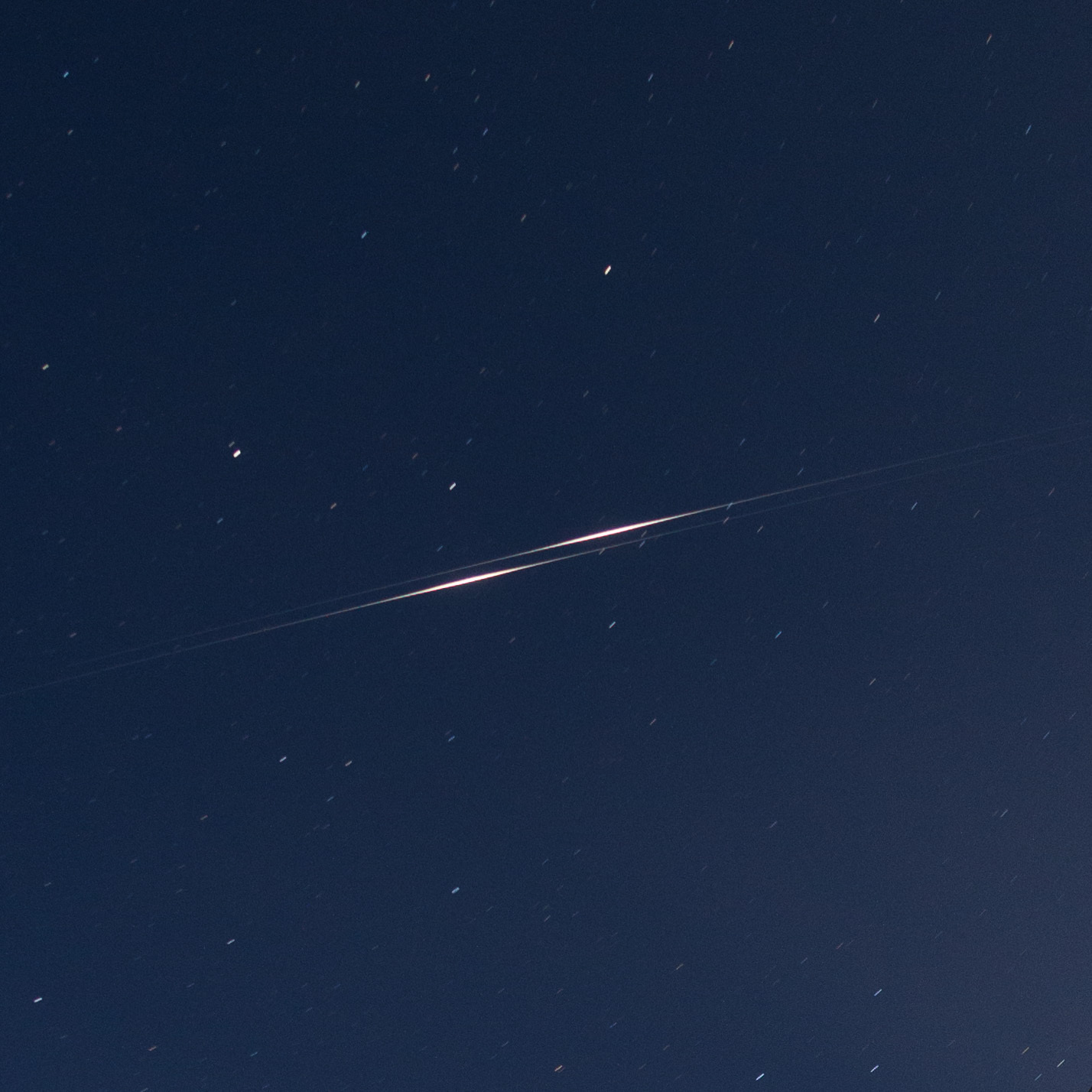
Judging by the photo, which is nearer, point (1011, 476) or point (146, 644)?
point (146, 644)

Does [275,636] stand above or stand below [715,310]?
below

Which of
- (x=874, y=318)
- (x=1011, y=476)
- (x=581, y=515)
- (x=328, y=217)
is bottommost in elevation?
(x=1011, y=476)

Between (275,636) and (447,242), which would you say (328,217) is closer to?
(447,242)

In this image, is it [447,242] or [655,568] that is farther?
[655,568]

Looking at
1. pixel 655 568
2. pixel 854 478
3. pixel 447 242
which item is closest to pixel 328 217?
pixel 447 242

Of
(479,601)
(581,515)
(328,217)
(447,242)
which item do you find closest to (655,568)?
(581,515)

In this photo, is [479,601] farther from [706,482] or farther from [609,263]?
[609,263]
